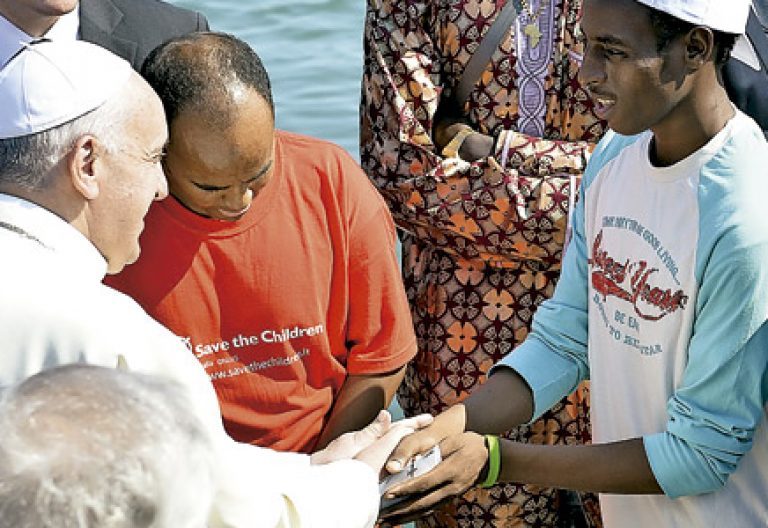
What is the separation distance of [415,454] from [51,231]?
96 centimetres

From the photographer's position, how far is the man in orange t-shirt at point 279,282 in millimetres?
3359

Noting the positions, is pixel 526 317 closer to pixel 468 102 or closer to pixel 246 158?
pixel 468 102

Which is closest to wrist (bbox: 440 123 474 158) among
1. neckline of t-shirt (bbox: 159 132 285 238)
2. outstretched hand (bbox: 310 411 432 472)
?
neckline of t-shirt (bbox: 159 132 285 238)

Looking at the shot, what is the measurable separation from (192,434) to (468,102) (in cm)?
216

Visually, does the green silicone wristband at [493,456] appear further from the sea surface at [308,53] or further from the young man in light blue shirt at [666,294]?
the sea surface at [308,53]

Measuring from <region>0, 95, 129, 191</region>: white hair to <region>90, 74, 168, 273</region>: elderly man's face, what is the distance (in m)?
0.04

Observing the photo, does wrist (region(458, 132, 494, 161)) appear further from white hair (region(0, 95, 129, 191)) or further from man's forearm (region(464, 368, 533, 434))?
white hair (region(0, 95, 129, 191))

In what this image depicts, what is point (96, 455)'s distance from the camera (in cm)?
184

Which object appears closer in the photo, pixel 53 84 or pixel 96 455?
pixel 96 455

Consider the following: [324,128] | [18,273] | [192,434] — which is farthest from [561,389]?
[324,128]

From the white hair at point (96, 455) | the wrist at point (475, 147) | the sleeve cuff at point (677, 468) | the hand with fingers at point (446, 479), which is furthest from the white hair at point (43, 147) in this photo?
the wrist at point (475, 147)

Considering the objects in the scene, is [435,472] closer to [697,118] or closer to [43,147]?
[697,118]

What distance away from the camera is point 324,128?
8.37 meters

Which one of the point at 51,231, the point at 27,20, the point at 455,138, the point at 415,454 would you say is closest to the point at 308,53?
the point at 455,138
